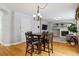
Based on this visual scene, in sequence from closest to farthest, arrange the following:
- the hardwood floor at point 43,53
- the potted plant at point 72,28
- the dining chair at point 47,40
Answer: the potted plant at point 72,28 < the hardwood floor at point 43,53 < the dining chair at point 47,40

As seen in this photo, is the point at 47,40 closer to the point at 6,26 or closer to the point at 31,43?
the point at 31,43

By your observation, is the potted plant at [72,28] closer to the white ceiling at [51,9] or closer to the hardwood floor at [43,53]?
the white ceiling at [51,9]

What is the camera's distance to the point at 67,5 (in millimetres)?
1809

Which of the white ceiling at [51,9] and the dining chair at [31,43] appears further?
the dining chair at [31,43]

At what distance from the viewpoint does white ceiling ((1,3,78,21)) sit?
5.96 ft

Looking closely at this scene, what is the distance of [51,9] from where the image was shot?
196 centimetres

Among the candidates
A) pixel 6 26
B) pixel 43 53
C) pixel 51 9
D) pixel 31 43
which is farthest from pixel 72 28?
pixel 6 26

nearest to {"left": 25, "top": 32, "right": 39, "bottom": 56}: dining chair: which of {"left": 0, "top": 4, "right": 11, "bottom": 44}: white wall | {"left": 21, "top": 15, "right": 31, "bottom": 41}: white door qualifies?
{"left": 21, "top": 15, "right": 31, "bottom": 41}: white door

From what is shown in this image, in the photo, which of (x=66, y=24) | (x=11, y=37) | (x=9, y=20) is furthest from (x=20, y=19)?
(x=66, y=24)

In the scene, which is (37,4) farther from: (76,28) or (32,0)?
(76,28)

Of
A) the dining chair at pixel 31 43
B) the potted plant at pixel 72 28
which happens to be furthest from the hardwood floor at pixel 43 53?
the potted plant at pixel 72 28

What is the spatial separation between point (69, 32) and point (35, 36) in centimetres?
77

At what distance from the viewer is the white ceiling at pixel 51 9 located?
182 centimetres

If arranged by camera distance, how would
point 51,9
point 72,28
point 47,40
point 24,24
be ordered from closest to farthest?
point 72,28 → point 51,9 → point 24,24 → point 47,40
